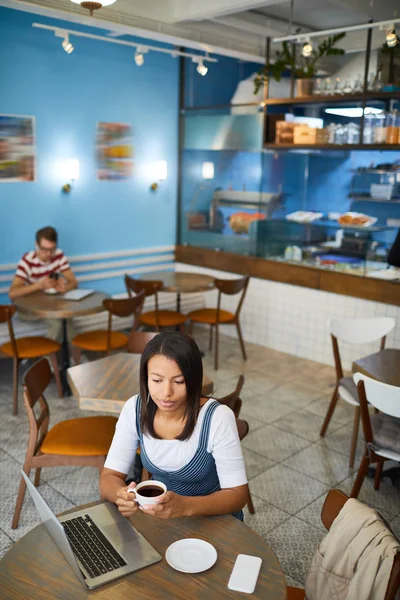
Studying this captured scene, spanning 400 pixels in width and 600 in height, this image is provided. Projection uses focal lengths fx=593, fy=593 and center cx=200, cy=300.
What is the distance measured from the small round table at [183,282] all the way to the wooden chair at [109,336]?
553mm

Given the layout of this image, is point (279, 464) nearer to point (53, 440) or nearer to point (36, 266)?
point (53, 440)

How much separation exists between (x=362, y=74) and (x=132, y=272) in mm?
3259

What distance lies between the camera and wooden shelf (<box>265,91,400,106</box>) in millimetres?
5270

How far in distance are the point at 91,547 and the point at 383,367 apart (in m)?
2.45

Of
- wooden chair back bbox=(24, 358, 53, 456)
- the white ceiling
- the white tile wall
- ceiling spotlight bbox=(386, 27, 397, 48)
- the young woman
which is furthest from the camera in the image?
the white tile wall

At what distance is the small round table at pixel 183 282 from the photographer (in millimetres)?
5703

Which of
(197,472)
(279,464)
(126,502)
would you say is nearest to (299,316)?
(279,464)

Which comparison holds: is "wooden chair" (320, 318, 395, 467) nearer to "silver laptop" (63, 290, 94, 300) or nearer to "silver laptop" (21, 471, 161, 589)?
"silver laptop" (63, 290, 94, 300)

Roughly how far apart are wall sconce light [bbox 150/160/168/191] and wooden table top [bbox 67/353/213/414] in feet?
12.0

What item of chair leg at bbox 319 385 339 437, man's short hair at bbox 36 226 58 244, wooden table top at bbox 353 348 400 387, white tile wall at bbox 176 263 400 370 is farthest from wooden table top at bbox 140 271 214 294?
wooden table top at bbox 353 348 400 387

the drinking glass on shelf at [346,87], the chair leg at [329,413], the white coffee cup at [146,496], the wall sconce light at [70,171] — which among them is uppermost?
the drinking glass on shelf at [346,87]

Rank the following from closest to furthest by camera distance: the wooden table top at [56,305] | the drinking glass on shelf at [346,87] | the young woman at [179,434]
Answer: the young woman at [179,434]
the wooden table top at [56,305]
the drinking glass on shelf at [346,87]

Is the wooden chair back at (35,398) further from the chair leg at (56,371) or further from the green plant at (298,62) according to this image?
the green plant at (298,62)

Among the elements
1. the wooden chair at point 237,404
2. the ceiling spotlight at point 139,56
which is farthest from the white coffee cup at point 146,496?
the ceiling spotlight at point 139,56
